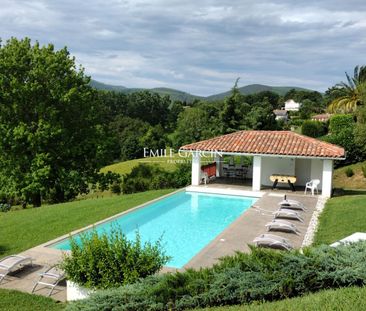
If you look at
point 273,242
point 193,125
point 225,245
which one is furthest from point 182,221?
point 193,125

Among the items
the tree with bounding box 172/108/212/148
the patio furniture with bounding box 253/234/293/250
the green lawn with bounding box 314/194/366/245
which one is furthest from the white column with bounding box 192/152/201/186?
the tree with bounding box 172/108/212/148

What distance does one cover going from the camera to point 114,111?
8869 cm

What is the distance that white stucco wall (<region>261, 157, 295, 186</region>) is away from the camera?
24.2 meters

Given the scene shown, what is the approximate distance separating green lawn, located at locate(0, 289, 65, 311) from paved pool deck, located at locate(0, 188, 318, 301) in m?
0.27

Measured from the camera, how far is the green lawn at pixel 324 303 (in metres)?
5.55

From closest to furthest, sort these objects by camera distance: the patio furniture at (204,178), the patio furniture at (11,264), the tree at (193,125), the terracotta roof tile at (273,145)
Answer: the patio furniture at (11,264)
the terracotta roof tile at (273,145)
the patio furniture at (204,178)
the tree at (193,125)

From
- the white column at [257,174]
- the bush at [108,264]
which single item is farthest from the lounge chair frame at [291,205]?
the bush at [108,264]

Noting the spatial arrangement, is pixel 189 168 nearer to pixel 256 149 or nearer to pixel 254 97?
pixel 256 149

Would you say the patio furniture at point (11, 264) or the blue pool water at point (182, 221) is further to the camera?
the blue pool water at point (182, 221)

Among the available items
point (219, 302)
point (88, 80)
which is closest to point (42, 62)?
point (88, 80)

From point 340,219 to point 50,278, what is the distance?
11044mm

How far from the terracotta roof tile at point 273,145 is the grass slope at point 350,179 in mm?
8103

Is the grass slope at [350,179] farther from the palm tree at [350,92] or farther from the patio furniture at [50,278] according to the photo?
the patio furniture at [50,278]

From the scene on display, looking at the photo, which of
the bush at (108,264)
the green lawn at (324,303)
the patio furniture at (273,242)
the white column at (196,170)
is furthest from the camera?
the white column at (196,170)
